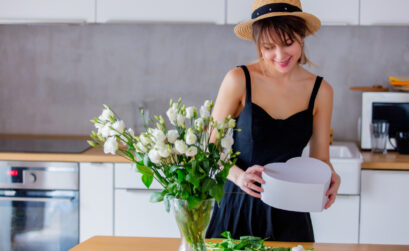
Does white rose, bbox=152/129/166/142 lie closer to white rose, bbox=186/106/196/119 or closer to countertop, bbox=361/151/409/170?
white rose, bbox=186/106/196/119

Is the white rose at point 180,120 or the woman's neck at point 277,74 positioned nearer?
the white rose at point 180,120

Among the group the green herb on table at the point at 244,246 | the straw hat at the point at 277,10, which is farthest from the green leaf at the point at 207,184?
the straw hat at the point at 277,10

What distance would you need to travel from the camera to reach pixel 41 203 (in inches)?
104

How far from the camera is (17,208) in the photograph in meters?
2.66

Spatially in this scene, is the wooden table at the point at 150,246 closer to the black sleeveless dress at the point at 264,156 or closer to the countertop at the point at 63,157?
the black sleeveless dress at the point at 264,156

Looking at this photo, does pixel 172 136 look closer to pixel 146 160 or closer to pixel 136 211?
pixel 146 160

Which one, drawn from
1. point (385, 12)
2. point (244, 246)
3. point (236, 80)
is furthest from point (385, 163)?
point (244, 246)

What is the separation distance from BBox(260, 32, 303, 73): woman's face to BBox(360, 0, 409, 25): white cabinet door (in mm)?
1255

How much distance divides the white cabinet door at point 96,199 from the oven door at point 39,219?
42 millimetres

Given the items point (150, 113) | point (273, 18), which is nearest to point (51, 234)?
point (150, 113)

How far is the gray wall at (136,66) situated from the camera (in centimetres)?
305

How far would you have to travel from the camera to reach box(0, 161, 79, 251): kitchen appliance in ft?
8.59

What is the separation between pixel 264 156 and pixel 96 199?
1.19 metres

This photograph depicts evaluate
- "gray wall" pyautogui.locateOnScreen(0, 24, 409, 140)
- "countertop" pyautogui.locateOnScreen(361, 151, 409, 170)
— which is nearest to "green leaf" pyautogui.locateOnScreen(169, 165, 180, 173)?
"countertop" pyautogui.locateOnScreen(361, 151, 409, 170)
